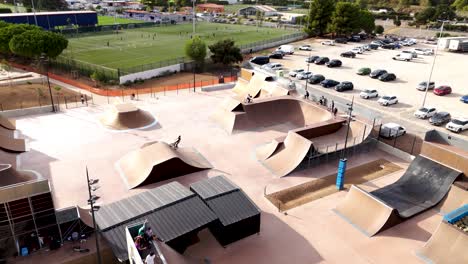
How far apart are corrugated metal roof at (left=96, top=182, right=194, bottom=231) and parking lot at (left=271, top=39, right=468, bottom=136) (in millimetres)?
25641

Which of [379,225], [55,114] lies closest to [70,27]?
[55,114]

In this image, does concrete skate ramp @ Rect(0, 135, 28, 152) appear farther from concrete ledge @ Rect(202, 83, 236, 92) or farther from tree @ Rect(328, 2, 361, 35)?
tree @ Rect(328, 2, 361, 35)

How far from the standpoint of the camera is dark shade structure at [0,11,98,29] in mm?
71438

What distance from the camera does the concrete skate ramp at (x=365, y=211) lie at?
18266 millimetres

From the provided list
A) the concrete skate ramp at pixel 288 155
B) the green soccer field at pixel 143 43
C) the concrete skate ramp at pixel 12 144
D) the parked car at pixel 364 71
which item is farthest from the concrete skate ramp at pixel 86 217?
the parked car at pixel 364 71

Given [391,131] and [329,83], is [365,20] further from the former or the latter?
[391,131]

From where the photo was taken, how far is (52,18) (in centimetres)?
8181

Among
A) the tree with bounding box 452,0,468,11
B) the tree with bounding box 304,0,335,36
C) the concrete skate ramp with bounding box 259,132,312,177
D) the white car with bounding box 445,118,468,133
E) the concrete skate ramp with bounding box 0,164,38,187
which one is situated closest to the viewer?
the concrete skate ramp with bounding box 0,164,38,187

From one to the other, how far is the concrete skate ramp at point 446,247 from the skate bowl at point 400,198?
2306mm

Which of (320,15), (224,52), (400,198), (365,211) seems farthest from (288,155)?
(320,15)

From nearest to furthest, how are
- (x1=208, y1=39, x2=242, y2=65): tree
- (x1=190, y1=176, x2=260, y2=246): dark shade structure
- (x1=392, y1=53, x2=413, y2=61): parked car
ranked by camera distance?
1. (x1=190, y1=176, x2=260, y2=246): dark shade structure
2. (x1=208, y1=39, x2=242, y2=65): tree
3. (x1=392, y1=53, x2=413, y2=61): parked car

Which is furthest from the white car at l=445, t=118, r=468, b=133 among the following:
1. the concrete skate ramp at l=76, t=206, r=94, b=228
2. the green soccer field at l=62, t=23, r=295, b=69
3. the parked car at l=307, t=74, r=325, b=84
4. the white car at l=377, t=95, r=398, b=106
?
the green soccer field at l=62, t=23, r=295, b=69

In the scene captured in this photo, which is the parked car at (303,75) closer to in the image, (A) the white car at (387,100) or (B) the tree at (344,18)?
(A) the white car at (387,100)

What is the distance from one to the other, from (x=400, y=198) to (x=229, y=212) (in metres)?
11.1
